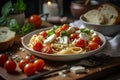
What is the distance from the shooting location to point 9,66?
1.21m

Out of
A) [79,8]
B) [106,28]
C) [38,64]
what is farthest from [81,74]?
[79,8]

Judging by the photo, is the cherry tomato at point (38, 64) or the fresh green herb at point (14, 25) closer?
→ the cherry tomato at point (38, 64)

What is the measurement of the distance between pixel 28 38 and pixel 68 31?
217 mm

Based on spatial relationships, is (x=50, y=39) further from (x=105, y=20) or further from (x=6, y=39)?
(x=105, y=20)

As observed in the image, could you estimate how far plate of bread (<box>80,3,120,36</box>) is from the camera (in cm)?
156

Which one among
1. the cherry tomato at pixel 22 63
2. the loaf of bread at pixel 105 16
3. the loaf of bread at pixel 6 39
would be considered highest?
the loaf of bread at pixel 105 16

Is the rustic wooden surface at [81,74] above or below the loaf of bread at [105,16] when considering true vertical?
below

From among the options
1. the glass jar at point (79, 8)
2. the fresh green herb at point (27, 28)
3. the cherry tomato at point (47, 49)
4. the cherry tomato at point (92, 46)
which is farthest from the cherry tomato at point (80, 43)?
the glass jar at point (79, 8)

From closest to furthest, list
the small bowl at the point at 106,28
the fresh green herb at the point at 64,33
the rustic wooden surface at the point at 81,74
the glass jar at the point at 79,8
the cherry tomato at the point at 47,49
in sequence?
the rustic wooden surface at the point at 81,74
the cherry tomato at the point at 47,49
the fresh green herb at the point at 64,33
the small bowl at the point at 106,28
the glass jar at the point at 79,8

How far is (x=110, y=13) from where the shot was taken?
1.63 metres

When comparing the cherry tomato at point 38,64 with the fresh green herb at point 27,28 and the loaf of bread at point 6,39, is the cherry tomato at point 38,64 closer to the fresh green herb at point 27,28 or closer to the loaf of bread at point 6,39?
the loaf of bread at point 6,39

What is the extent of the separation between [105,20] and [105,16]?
3 cm

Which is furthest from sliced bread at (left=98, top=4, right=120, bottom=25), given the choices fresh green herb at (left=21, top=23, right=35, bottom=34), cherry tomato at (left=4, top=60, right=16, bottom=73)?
cherry tomato at (left=4, top=60, right=16, bottom=73)

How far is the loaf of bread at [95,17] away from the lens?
1.60 meters
